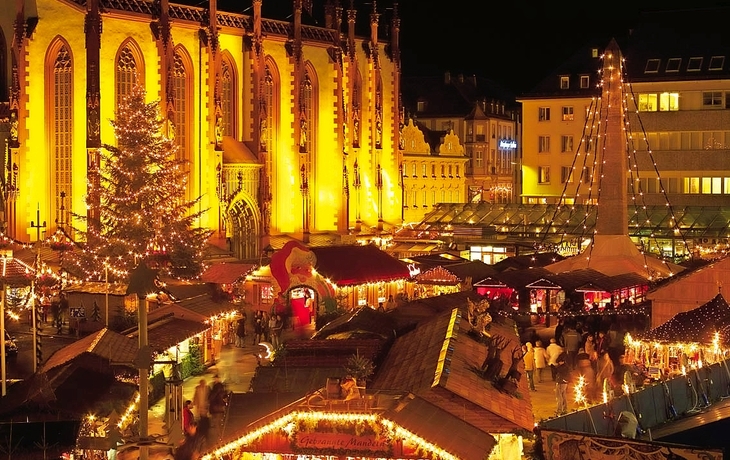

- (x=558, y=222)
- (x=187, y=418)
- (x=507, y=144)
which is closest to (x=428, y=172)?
(x=507, y=144)

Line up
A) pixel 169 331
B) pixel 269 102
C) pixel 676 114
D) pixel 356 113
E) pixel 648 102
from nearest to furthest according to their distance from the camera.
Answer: pixel 169 331
pixel 269 102
pixel 356 113
pixel 676 114
pixel 648 102

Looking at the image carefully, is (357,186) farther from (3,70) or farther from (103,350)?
(103,350)

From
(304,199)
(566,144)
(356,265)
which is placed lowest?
(356,265)

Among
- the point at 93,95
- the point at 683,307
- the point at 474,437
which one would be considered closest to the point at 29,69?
the point at 93,95

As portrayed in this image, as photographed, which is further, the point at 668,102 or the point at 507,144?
the point at 507,144

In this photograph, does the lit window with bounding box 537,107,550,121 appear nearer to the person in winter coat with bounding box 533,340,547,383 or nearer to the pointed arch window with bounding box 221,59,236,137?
the pointed arch window with bounding box 221,59,236,137

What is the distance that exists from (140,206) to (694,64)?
36.7 metres

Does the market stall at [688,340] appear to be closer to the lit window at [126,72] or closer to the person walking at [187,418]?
the person walking at [187,418]

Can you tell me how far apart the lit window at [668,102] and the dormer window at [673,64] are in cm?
141

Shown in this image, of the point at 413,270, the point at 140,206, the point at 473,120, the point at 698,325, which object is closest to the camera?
the point at 698,325

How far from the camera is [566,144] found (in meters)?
83.6

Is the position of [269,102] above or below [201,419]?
above

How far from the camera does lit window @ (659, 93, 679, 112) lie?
7638 centimetres

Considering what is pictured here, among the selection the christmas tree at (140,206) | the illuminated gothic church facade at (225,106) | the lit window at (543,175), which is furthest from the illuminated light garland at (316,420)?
the lit window at (543,175)
